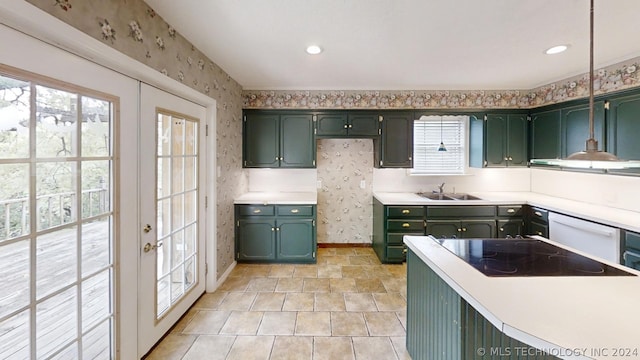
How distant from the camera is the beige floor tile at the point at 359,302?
9.25 ft

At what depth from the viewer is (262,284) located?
131 inches

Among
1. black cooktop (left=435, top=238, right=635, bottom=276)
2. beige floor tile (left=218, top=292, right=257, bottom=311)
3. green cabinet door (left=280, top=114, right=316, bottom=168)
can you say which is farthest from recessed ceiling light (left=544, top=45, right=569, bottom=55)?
beige floor tile (left=218, top=292, right=257, bottom=311)

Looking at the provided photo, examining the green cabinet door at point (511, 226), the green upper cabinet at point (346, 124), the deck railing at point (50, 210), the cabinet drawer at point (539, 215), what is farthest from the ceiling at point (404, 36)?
the green cabinet door at point (511, 226)

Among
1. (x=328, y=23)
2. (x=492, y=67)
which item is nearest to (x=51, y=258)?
(x=328, y=23)

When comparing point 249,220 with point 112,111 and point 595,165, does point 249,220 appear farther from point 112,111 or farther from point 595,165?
point 595,165

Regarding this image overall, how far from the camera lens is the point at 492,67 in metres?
3.22

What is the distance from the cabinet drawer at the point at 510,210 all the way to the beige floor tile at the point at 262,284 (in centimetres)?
310

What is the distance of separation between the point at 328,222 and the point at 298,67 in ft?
8.13

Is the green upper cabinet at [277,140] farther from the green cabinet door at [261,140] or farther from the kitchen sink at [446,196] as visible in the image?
the kitchen sink at [446,196]

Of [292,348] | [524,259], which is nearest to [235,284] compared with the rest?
[292,348]

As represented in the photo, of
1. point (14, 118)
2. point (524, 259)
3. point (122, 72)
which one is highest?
point (122, 72)

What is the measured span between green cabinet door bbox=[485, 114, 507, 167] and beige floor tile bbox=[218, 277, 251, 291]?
3720 mm

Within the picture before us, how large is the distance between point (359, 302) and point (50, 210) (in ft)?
8.45

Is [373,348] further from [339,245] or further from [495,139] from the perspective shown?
[495,139]
